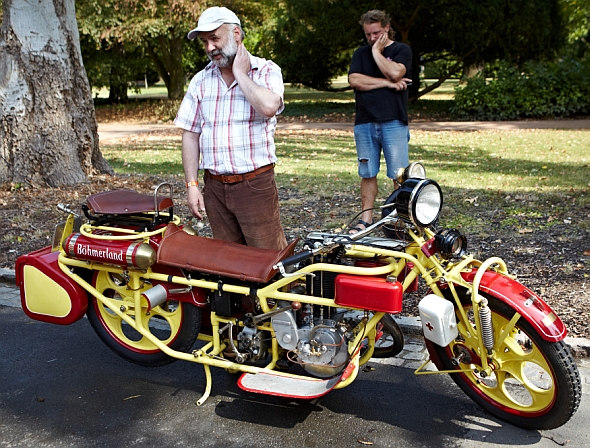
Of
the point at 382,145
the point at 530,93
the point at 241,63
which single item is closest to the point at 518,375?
Answer: the point at 241,63

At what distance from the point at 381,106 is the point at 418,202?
11.6 feet

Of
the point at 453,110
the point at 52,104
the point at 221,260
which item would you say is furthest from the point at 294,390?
the point at 453,110

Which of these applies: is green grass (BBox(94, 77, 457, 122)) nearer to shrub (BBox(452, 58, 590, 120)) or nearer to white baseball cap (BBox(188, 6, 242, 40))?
shrub (BBox(452, 58, 590, 120))

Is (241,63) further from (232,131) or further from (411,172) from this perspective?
(411,172)

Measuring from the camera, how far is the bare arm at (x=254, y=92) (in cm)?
378

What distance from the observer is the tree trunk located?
30.7ft

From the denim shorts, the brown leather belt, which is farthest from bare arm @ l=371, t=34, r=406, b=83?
the brown leather belt

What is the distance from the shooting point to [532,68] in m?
21.4

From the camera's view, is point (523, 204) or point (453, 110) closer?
point (523, 204)

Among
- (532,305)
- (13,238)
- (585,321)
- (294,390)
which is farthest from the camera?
(13,238)

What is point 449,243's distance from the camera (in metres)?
3.17

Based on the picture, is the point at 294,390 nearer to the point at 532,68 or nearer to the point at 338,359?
the point at 338,359

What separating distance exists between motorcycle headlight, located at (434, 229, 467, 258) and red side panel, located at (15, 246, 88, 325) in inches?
86.5

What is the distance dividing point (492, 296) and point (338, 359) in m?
0.84
